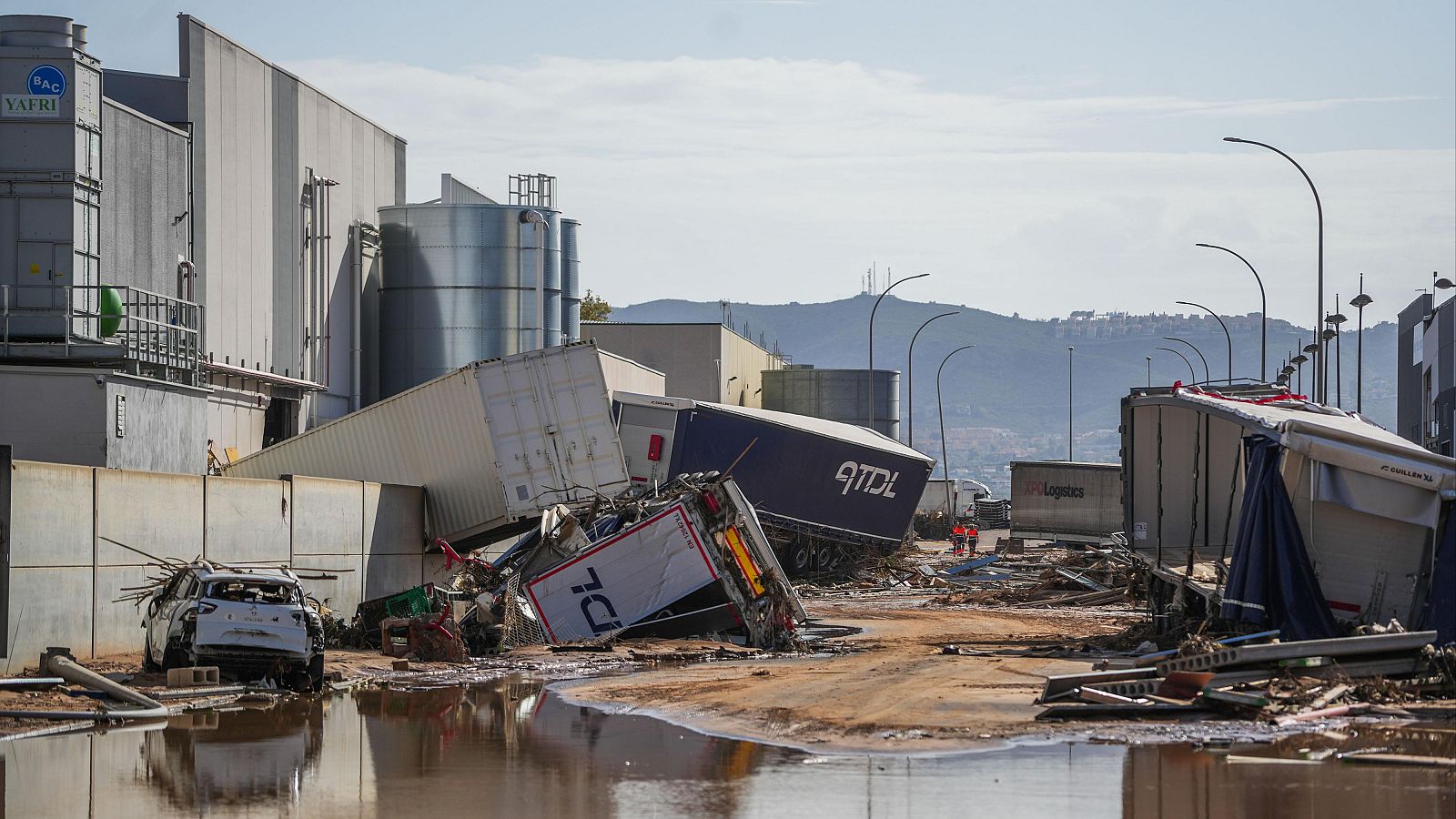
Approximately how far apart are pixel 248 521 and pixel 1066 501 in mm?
35784

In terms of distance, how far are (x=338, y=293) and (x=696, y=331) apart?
3357cm

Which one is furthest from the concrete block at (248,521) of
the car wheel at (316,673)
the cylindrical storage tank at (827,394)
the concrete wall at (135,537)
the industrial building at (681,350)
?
the cylindrical storage tank at (827,394)

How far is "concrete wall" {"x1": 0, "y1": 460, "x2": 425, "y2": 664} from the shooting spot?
59.8 feet

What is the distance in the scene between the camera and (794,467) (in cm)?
4116

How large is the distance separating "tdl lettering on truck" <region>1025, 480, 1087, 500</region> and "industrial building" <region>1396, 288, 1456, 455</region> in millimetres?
20109

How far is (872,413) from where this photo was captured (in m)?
87.4

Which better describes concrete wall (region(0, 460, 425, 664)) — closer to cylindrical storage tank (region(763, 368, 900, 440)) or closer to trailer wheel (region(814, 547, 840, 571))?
trailer wheel (region(814, 547, 840, 571))

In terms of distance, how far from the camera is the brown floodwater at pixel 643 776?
10.8m

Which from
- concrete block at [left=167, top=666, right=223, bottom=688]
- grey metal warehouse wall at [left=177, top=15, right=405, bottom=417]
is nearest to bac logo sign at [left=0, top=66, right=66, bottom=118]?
grey metal warehouse wall at [left=177, top=15, right=405, bottom=417]

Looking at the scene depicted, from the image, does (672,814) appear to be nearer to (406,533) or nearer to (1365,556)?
(1365,556)

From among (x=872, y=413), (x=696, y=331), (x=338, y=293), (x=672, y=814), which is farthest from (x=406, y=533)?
(x=872, y=413)

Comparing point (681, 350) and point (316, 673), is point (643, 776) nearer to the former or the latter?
point (316, 673)

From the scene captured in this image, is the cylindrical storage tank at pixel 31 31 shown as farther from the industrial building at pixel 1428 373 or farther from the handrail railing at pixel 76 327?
the industrial building at pixel 1428 373

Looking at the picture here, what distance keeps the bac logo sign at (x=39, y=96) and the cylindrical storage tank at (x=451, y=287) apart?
1899 centimetres
